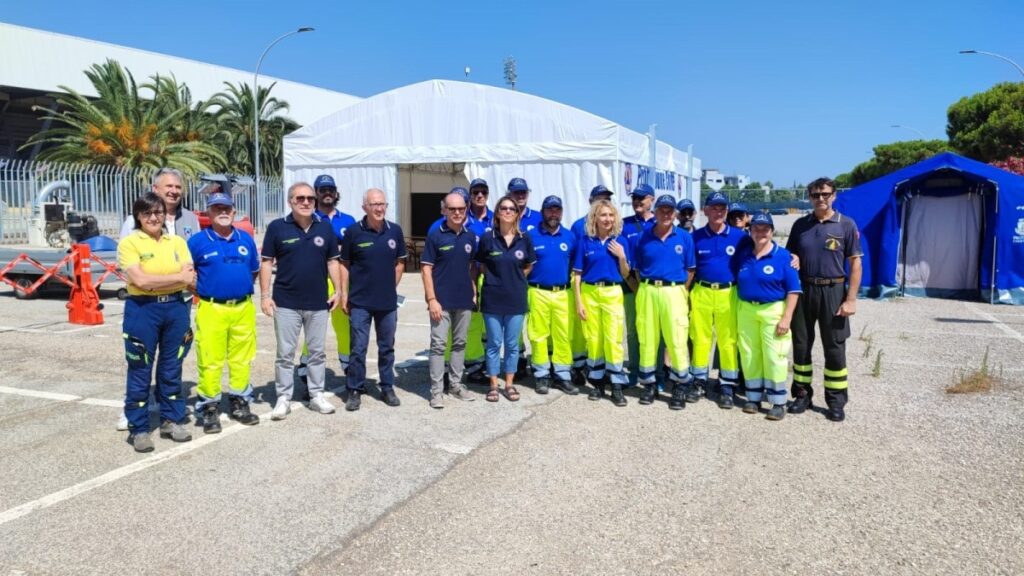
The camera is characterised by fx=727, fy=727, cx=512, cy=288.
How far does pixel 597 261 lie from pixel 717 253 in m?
0.99

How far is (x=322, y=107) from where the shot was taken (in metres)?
58.4

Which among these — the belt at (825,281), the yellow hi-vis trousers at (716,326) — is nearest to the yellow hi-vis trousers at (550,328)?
the yellow hi-vis trousers at (716,326)

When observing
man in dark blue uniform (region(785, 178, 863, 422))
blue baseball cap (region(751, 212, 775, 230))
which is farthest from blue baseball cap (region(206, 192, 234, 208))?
man in dark blue uniform (region(785, 178, 863, 422))

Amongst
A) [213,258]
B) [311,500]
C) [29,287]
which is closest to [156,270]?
[213,258]

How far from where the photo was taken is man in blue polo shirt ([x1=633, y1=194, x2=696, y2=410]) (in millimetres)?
5953

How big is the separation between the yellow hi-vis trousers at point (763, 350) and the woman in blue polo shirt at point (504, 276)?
181 centimetres

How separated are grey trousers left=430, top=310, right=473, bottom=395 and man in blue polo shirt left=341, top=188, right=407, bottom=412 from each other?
394mm

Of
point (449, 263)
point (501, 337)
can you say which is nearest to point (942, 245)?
point (501, 337)

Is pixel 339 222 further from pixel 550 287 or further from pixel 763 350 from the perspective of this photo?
pixel 763 350

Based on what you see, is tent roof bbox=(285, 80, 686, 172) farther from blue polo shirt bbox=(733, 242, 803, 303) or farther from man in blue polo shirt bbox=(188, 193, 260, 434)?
man in blue polo shirt bbox=(188, 193, 260, 434)

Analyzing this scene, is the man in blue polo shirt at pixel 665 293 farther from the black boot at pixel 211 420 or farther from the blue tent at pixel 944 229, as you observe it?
the blue tent at pixel 944 229

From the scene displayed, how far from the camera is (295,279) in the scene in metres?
5.55

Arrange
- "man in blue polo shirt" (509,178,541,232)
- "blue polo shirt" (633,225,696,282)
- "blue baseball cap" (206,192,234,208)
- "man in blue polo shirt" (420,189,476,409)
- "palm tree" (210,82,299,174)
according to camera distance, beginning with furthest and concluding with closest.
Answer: "palm tree" (210,82,299,174), "man in blue polo shirt" (509,178,541,232), "man in blue polo shirt" (420,189,476,409), "blue polo shirt" (633,225,696,282), "blue baseball cap" (206,192,234,208)

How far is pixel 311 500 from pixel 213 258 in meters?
2.00
